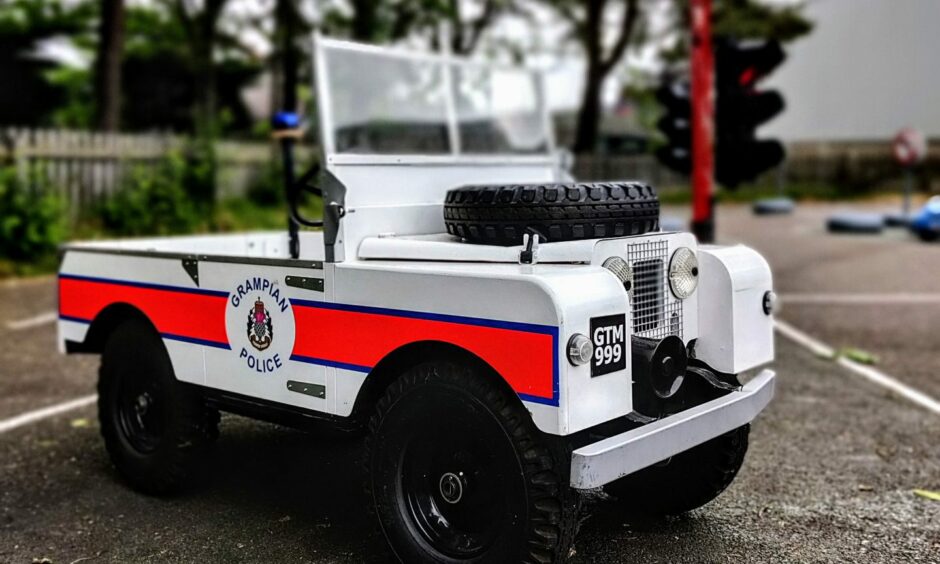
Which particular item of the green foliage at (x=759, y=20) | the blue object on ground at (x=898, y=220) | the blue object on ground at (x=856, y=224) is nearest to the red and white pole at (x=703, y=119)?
the blue object on ground at (x=856, y=224)

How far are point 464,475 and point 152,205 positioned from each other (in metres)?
12.1

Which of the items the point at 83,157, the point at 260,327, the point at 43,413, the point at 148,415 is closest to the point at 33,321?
the point at 43,413

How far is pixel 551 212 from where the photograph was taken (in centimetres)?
364

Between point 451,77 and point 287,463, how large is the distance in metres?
2.31

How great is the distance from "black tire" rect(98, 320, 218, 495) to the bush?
382 inches

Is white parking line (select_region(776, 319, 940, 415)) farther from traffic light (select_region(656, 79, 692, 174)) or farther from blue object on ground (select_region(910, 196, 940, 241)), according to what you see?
blue object on ground (select_region(910, 196, 940, 241))

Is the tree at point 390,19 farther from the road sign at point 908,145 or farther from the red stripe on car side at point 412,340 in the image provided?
the red stripe on car side at point 412,340

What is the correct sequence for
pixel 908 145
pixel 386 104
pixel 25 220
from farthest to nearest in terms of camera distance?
1. pixel 908 145
2. pixel 25 220
3. pixel 386 104

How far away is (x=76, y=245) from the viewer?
16.8 ft

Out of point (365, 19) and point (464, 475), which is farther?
point (365, 19)

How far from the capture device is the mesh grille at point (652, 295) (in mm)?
3729

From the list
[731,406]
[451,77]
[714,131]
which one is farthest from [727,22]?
[731,406]

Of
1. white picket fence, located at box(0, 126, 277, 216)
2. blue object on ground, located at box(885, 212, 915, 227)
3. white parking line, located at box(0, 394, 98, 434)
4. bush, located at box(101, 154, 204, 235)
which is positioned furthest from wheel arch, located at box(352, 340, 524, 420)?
blue object on ground, located at box(885, 212, 915, 227)

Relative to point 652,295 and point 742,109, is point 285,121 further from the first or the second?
point 742,109
